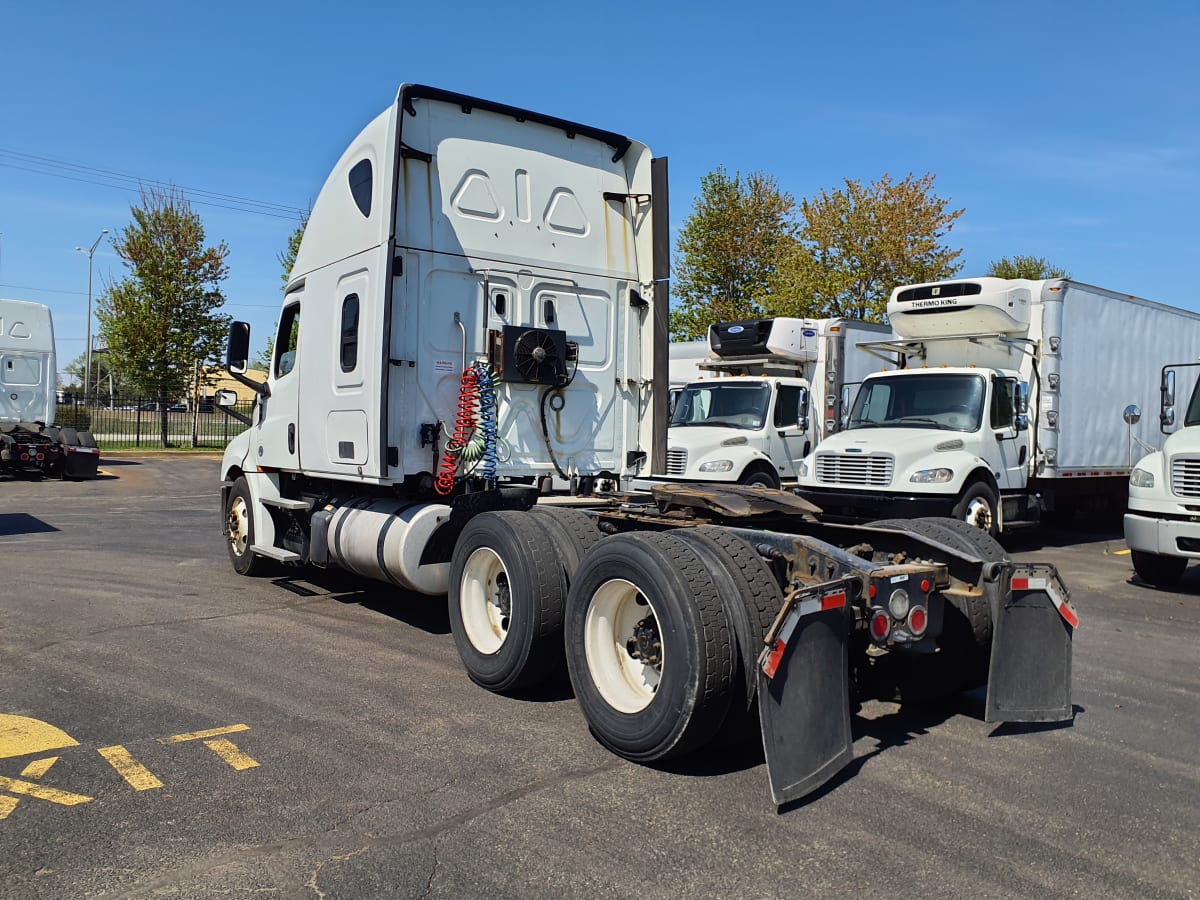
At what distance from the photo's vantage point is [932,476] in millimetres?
11328

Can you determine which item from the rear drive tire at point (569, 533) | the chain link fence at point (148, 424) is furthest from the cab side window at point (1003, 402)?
the chain link fence at point (148, 424)

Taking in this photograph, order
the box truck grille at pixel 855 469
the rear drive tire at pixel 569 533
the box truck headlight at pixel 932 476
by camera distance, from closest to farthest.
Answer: the rear drive tire at pixel 569 533
the box truck headlight at pixel 932 476
the box truck grille at pixel 855 469

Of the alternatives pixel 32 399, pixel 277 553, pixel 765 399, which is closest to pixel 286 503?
pixel 277 553

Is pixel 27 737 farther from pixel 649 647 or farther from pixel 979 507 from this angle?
pixel 979 507

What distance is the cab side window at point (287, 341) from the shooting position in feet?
28.7

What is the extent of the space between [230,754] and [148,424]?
42.7 meters

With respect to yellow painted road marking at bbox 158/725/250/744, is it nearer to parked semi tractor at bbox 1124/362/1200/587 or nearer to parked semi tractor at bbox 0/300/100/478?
parked semi tractor at bbox 1124/362/1200/587

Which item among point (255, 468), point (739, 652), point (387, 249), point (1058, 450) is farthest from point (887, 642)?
point (1058, 450)

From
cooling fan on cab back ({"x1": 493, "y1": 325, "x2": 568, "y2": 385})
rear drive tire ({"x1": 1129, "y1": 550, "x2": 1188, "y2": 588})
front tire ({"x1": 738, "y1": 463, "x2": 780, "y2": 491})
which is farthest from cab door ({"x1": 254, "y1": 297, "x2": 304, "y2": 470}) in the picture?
rear drive tire ({"x1": 1129, "y1": 550, "x2": 1188, "y2": 588})

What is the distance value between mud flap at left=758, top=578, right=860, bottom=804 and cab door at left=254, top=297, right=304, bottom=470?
5526mm

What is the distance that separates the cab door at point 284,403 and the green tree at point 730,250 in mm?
19929

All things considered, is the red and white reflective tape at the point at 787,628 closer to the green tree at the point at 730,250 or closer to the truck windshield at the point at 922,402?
the truck windshield at the point at 922,402

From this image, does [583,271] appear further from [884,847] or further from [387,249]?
[884,847]

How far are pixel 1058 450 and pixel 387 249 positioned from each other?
31.7ft
